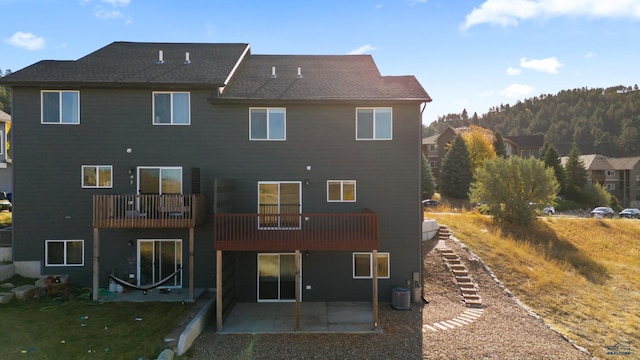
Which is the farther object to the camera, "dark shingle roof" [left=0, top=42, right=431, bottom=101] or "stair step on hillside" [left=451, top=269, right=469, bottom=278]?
"stair step on hillside" [left=451, top=269, right=469, bottom=278]

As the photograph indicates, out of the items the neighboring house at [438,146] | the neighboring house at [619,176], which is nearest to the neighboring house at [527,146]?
the neighboring house at [438,146]

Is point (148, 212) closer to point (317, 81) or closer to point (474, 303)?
point (317, 81)

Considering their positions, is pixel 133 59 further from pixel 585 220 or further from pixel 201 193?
pixel 585 220

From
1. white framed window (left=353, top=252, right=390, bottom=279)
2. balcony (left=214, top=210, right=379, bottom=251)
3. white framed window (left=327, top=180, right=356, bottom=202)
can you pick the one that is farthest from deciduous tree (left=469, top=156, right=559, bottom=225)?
balcony (left=214, top=210, right=379, bottom=251)

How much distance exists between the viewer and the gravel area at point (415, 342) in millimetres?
8820

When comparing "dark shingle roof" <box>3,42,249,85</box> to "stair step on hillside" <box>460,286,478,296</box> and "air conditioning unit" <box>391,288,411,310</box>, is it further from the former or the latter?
"stair step on hillside" <box>460,286,478,296</box>

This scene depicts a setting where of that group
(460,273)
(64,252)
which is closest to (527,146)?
(460,273)

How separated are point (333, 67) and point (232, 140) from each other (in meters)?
6.31

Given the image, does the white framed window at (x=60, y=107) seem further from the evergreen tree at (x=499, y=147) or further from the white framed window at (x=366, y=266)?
the evergreen tree at (x=499, y=147)

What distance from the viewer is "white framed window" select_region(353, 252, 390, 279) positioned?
12633mm

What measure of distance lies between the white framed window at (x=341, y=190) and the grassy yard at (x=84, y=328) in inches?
244

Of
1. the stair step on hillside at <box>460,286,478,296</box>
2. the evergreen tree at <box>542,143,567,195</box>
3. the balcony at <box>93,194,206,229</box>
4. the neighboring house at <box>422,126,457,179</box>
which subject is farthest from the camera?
the neighboring house at <box>422,126,457,179</box>

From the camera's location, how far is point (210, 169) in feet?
41.2

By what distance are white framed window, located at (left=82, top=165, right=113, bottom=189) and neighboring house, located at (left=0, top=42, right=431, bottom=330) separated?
0.04 metres
